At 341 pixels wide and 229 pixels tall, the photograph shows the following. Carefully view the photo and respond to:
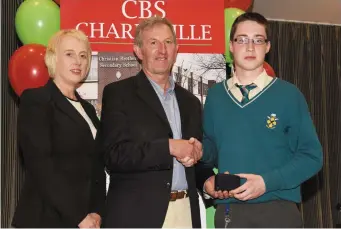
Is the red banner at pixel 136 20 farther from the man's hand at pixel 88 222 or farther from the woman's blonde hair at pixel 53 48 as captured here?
the man's hand at pixel 88 222

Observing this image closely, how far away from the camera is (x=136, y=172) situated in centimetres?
243

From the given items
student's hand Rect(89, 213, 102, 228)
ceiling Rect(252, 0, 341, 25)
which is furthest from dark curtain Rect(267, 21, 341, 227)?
student's hand Rect(89, 213, 102, 228)

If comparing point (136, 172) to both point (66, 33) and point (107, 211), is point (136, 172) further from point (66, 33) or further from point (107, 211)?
point (66, 33)

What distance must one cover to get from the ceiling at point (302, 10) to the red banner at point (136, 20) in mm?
3941

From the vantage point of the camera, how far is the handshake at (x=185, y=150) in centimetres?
236

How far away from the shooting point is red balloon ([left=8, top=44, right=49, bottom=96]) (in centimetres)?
343

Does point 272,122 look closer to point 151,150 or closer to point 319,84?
point 151,150

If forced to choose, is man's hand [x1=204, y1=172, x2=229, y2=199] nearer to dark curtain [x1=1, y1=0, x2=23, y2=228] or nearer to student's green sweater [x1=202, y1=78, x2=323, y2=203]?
student's green sweater [x1=202, y1=78, x2=323, y2=203]

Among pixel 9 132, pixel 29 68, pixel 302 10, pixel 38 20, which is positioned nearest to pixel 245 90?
pixel 29 68

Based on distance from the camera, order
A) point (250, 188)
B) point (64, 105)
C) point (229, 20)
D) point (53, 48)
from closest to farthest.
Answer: point (250, 188)
point (64, 105)
point (53, 48)
point (229, 20)

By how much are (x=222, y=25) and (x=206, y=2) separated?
22cm

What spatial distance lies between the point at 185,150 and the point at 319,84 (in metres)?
6.16

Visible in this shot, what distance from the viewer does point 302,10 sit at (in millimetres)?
7512

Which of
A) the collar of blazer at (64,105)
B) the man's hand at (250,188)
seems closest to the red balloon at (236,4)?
the collar of blazer at (64,105)
